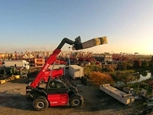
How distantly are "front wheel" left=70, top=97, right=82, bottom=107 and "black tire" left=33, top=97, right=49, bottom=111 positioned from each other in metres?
1.58

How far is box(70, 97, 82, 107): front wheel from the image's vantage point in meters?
9.61

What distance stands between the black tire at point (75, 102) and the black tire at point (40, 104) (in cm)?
158

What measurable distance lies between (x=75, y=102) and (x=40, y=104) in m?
2.21

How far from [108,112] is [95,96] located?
3372mm

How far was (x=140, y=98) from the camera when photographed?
10.7 m

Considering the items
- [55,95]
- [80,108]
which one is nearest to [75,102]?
[80,108]

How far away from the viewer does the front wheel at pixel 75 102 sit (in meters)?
9.61

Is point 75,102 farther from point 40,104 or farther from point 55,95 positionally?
point 40,104

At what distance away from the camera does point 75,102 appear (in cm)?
972

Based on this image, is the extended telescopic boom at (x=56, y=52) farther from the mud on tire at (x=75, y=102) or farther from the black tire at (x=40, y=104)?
the mud on tire at (x=75, y=102)

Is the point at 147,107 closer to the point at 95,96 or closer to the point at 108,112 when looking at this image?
the point at 108,112

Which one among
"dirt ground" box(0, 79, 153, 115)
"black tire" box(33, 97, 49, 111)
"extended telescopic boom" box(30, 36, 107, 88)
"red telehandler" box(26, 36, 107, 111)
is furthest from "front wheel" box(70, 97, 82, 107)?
"extended telescopic boom" box(30, 36, 107, 88)

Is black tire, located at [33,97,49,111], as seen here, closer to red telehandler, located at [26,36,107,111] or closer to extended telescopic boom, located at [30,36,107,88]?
red telehandler, located at [26,36,107,111]

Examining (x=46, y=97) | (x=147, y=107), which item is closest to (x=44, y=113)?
(x=46, y=97)
